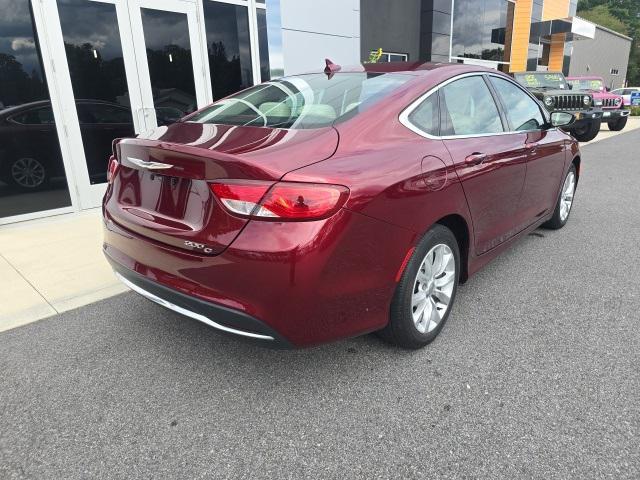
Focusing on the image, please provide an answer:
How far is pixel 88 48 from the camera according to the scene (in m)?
5.89

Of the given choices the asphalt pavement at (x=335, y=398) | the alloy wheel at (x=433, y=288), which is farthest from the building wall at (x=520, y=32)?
the alloy wheel at (x=433, y=288)

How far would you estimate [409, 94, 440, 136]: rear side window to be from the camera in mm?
2615

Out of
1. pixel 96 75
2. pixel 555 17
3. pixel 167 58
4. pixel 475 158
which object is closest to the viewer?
pixel 475 158

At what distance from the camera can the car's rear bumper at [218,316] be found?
206 centimetres

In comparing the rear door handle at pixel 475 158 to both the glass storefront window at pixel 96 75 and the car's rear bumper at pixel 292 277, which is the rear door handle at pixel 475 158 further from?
the glass storefront window at pixel 96 75

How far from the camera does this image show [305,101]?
2.75m

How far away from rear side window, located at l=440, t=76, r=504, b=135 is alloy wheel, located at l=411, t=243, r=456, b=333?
72cm

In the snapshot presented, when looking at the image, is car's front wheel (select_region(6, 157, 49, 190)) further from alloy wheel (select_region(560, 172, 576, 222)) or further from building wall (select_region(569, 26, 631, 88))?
building wall (select_region(569, 26, 631, 88))

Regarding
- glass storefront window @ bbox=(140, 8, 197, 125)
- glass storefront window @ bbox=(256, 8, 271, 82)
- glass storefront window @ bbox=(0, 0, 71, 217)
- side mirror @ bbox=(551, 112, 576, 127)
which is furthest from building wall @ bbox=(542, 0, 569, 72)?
glass storefront window @ bbox=(0, 0, 71, 217)

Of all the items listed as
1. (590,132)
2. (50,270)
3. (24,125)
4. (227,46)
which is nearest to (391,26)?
(590,132)

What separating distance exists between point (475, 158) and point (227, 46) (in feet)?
18.2

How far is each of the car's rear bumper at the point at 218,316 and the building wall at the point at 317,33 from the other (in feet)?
22.1

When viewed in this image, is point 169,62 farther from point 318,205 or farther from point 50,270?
point 318,205

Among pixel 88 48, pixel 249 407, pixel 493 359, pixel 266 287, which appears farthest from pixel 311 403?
pixel 88 48
